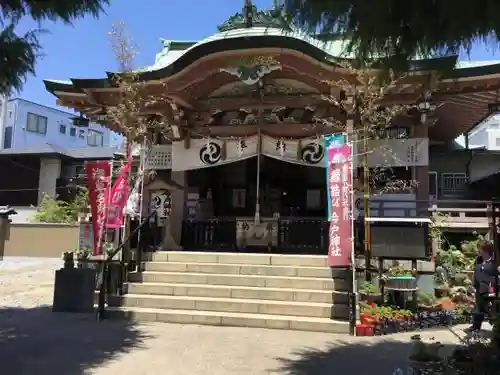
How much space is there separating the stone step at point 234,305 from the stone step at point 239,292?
14cm

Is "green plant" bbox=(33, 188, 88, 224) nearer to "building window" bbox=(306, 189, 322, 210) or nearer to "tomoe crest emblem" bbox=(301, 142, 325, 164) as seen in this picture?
"building window" bbox=(306, 189, 322, 210)

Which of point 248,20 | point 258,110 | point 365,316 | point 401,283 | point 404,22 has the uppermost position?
point 248,20

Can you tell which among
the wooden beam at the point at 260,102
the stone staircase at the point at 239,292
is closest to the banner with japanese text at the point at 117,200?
the stone staircase at the point at 239,292

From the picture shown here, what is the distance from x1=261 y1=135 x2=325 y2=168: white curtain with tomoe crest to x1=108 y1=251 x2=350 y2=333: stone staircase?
2.89 m

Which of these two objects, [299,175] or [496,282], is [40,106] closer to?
[299,175]

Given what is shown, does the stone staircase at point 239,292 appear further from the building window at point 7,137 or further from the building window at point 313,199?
the building window at point 7,137

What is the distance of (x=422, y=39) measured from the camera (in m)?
4.54

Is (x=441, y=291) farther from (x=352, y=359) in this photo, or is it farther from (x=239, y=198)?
(x=239, y=198)

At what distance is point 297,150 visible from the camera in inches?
488

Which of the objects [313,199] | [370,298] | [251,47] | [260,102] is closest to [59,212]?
[313,199]

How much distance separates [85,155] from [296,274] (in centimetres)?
2083

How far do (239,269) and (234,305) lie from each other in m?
1.13

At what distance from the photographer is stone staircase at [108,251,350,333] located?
8.86 metres

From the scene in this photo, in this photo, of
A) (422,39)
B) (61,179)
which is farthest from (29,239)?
(422,39)
